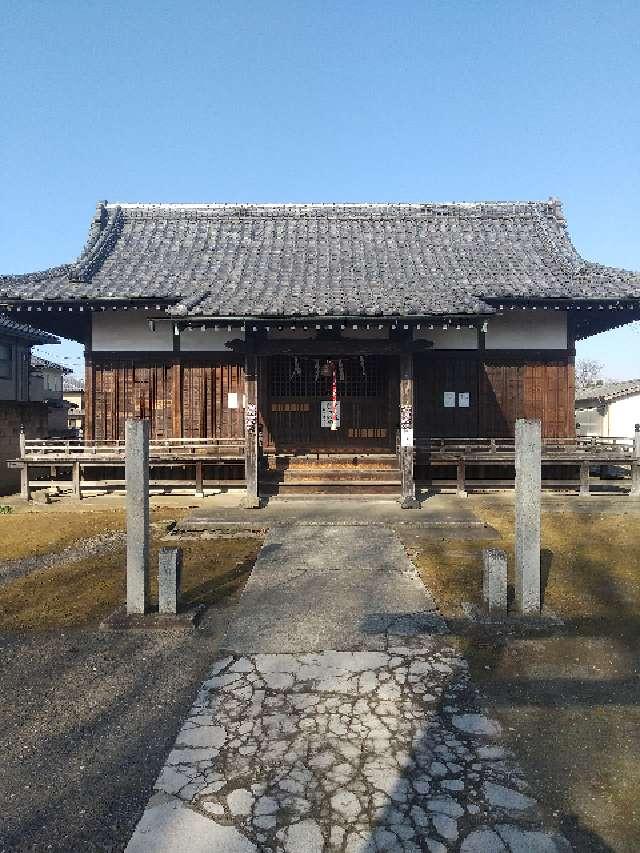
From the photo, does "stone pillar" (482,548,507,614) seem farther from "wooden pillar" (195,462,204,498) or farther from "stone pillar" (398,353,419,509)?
"wooden pillar" (195,462,204,498)

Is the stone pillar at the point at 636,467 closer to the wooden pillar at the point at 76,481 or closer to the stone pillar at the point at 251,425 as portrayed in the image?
the stone pillar at the point at 251,425

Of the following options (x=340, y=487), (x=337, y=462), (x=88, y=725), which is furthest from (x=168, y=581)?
(x=337, y=462)

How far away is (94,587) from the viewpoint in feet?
21.9

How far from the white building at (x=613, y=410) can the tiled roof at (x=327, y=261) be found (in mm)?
21931

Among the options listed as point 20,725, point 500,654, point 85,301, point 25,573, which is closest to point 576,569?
point 500,654

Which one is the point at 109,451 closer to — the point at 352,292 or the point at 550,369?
the point at 352,292

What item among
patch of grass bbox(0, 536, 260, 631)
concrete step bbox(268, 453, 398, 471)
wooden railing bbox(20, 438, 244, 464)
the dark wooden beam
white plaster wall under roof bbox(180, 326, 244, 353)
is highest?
white plaster wall under roof bbox(180, 326, 244, 353)

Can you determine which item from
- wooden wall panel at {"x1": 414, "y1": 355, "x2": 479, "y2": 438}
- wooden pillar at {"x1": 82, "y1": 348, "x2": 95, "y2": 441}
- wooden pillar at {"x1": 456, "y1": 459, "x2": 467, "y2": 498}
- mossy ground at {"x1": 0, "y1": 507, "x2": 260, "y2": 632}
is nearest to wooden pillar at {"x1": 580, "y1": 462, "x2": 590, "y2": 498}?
wooden wall panel at {"x1": 414, "y1": 355, "x2": 479, "y2": 438}

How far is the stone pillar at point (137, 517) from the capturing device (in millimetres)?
5637

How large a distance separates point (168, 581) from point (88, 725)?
198cm

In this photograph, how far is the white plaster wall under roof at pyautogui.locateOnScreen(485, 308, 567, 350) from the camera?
14000 millimetres

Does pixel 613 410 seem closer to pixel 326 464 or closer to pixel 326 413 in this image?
pixel 326 413

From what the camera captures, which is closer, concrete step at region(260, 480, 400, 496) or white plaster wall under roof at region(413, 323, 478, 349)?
concrete step at region(260, 480, 400, 496)

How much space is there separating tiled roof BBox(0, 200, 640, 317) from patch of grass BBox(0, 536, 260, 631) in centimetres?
581
